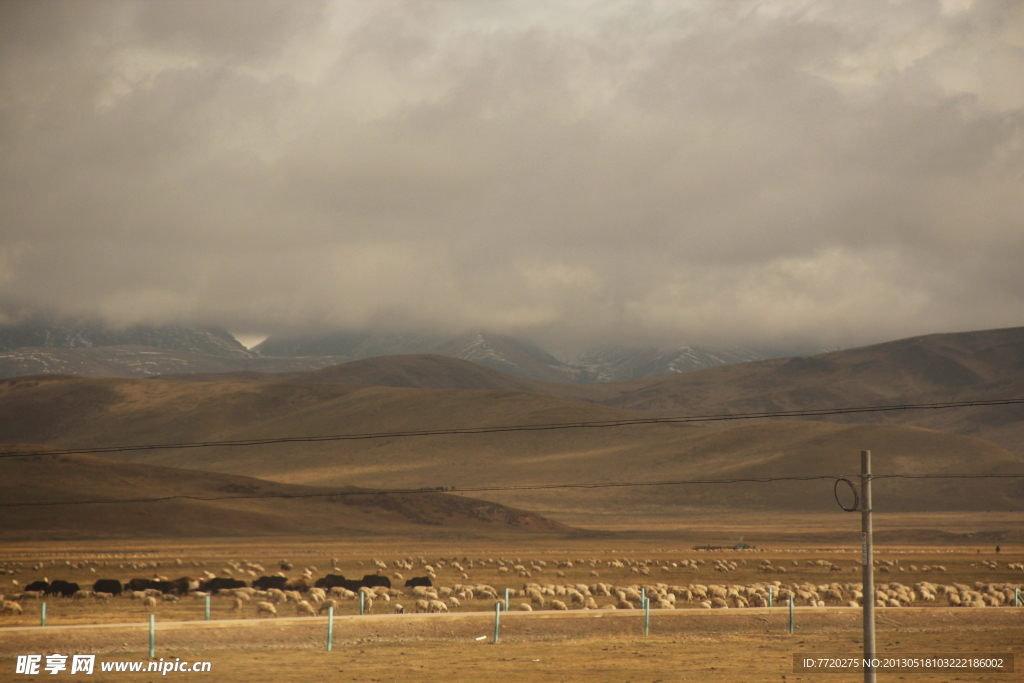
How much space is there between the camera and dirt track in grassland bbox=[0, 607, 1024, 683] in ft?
87.2

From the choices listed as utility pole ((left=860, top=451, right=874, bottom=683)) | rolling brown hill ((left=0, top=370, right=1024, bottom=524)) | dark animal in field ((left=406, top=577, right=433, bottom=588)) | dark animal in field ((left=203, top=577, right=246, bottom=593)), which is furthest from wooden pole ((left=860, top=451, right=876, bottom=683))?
rolling brown hill ((left=0, top=370, right=1024, bottom=524))

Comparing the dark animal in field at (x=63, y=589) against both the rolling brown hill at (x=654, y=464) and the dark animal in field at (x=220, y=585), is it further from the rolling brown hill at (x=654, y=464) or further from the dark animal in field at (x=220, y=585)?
the rolling brown hill at (x=654, y=464)

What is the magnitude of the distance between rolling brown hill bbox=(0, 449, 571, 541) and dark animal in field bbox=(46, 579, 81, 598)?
46.2 m

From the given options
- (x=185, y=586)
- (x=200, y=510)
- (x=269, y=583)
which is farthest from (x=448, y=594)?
(x=200, y=510)

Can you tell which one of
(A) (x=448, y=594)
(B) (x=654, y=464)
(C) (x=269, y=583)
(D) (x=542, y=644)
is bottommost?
(A) (x=448, y=594)

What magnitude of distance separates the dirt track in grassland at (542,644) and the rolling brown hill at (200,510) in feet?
192

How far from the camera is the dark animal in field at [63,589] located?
44781 millimetres

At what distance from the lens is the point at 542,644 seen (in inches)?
1287

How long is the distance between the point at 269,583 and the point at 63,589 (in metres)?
9.29

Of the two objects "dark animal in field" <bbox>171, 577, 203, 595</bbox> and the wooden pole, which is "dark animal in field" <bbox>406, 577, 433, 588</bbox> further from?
the wooden pole

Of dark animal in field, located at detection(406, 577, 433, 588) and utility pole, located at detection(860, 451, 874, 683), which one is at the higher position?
utility pole, located at detection(860, 451, 874, 683)

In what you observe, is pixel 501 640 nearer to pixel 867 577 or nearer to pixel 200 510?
pixel 867 577

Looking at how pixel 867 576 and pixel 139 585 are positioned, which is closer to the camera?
pixel 867 576

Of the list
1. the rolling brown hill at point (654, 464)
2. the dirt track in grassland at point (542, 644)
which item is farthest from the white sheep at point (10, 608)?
the rolling brown hill at point (654, 464)
